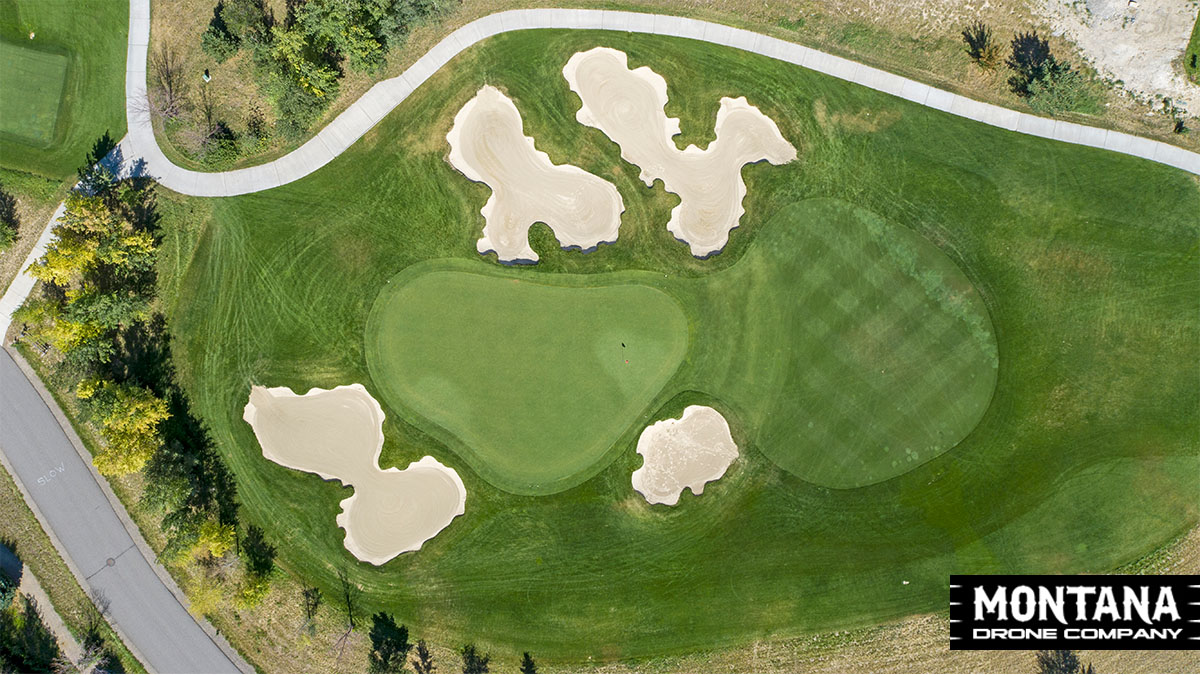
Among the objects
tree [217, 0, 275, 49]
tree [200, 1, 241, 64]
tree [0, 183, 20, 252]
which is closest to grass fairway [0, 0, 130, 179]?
tree [0, 183, 20, 252]

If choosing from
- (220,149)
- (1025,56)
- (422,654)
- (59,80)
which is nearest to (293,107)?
(220,149)

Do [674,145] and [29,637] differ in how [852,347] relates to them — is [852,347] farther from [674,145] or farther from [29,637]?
[29,637]

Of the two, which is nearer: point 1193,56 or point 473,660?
point 473,660

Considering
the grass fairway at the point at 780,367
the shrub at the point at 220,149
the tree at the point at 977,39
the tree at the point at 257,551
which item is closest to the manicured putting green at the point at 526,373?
the grass fairway at the point at 780,367

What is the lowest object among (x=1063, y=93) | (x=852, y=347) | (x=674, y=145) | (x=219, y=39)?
(x=852, y=347)

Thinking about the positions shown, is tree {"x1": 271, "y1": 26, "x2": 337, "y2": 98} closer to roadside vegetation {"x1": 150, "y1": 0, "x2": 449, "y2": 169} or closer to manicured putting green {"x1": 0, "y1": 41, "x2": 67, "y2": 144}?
roadside vegetation {"x1": 150, "y1": 0, "x2": 449, "y2": 169}

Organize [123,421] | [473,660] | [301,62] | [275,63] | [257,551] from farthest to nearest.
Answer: [473,660] < [257,551] < [275,63] < [301,62] < [123,421]

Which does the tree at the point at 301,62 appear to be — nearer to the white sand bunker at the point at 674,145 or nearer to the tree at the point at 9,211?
the white sand bunker at the point at 674,145

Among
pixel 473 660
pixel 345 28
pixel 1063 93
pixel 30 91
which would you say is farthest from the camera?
pixel 30 91
